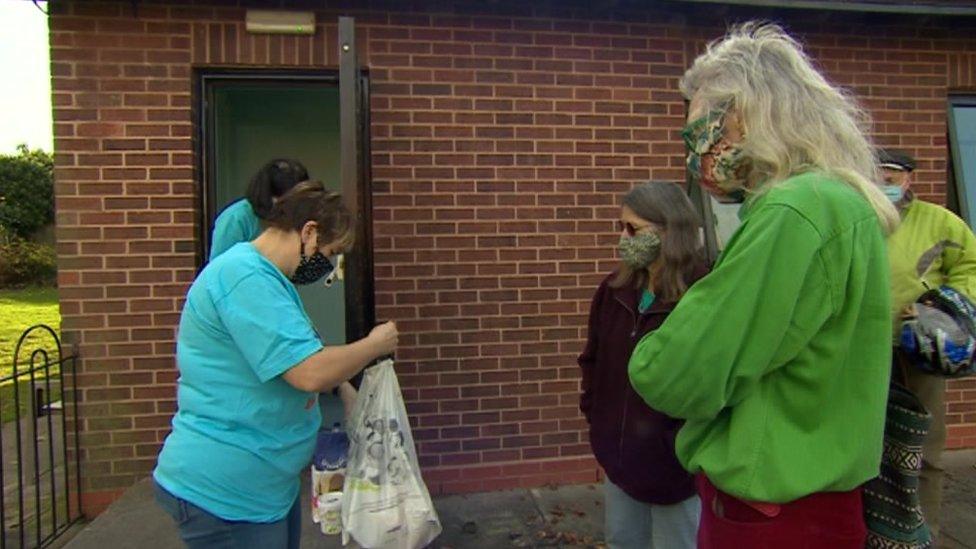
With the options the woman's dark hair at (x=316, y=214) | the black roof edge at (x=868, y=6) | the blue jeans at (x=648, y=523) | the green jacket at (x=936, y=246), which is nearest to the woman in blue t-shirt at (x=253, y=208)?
the woman's dark hair at (x=316, y=214)

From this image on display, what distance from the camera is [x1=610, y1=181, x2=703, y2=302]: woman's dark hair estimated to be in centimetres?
246

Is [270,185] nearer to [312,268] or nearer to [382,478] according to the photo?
[312,268]

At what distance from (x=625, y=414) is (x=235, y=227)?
6.37ft

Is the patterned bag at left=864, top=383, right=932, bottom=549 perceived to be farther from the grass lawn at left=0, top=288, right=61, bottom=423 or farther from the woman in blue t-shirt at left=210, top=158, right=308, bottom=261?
the grass lawn at left=0, top=288, right=61, bottom=423

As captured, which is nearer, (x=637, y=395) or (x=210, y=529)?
(x=210, y=529)

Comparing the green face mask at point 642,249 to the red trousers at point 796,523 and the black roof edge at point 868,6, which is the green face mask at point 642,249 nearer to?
the red trousers at point 796,523

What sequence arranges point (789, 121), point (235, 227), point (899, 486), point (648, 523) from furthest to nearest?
point (235, 227)
point (648, 523)
point (899, 486)
point (789, 121)

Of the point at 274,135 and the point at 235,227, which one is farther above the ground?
the point at 274,135

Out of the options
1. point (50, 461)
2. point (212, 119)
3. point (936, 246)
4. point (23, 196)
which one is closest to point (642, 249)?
point (936, 246)

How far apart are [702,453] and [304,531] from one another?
266 cm

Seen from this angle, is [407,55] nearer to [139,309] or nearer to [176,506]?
[139,309]

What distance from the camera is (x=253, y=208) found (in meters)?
3.29

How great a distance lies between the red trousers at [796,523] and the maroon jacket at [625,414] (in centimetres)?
96

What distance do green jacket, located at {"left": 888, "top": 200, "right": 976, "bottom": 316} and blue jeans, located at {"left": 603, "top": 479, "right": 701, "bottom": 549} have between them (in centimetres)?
148
